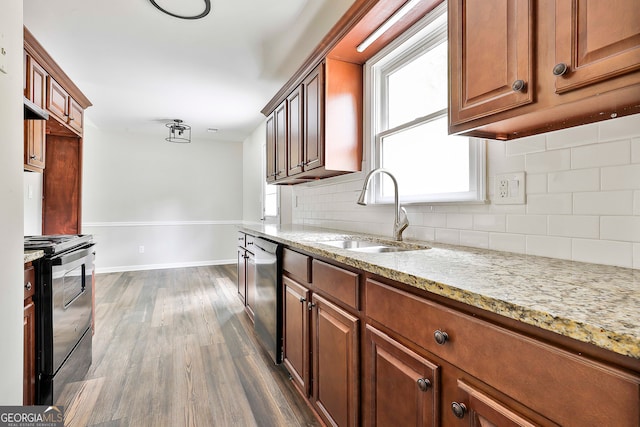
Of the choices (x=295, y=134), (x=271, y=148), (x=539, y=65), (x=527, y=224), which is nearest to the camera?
(x=539, y=65)

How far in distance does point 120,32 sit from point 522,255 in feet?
10.1

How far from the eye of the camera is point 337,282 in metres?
1.38

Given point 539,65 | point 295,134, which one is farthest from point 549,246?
point 295,134

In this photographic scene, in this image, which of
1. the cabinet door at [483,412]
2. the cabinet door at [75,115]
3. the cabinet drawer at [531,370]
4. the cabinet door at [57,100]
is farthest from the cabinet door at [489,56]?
the cabinet door at [75,115]

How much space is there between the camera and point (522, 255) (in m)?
1.26

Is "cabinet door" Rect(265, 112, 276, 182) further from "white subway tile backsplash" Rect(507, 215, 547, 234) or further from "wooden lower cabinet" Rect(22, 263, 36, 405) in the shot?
"white subway tile backsplash" Rect(507, 215, 547, 234)

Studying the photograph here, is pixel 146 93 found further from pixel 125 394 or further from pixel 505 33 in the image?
pixel 505 33

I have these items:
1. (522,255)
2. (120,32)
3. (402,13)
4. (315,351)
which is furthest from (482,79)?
(120,32)

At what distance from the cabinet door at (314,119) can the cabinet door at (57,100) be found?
6.83 feet

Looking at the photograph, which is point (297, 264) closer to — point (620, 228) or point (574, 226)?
point (574, 226)

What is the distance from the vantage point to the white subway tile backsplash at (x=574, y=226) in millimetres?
1071

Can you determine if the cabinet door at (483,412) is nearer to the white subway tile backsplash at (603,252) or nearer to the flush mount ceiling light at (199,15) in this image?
the white subway tile backsplash at (603,252)

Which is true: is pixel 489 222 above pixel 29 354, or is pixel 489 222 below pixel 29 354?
above

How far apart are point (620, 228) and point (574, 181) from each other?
204 millimetres
